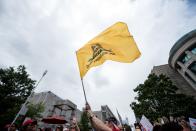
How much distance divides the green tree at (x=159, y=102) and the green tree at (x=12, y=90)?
641 inches

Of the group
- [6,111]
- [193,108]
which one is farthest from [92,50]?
[193,108]

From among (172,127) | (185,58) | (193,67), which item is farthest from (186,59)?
(172,127)

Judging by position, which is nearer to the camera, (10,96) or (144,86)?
(10,96)

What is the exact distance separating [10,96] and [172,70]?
3919 centimetres

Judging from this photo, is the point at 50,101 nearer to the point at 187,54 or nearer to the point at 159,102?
the point at 159,102

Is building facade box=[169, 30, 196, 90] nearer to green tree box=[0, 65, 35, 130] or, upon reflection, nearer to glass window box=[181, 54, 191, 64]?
glass window box=[181, 54, 191, 64]

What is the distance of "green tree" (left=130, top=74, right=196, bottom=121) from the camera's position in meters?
22.6

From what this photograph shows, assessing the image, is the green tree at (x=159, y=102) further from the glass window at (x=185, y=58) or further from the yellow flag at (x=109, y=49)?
the yellow flag at (x=109, y=49)

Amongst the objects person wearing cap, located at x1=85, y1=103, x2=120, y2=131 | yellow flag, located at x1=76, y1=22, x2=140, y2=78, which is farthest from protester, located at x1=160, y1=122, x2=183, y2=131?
yellow flag, located at x1=76, y1=22, x2=140, y2=78

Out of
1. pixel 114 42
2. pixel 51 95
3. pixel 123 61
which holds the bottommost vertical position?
pixel 123 61

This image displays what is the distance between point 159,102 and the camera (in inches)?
922

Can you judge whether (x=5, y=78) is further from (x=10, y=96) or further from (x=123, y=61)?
(x=123, y=61)

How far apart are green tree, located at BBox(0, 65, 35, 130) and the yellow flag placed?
60.6 feet

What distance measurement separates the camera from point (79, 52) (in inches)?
165
